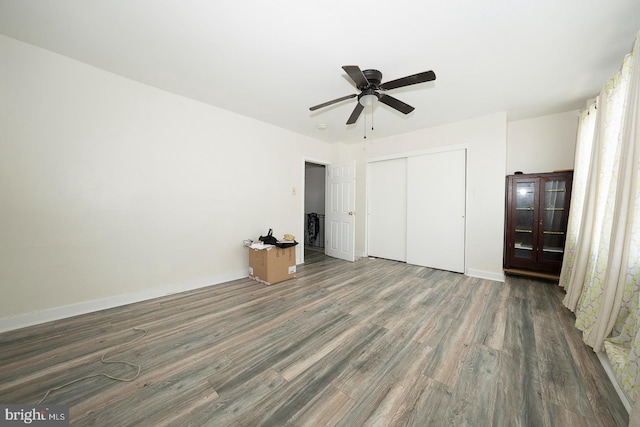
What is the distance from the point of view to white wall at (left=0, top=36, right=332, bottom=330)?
202 centimetres

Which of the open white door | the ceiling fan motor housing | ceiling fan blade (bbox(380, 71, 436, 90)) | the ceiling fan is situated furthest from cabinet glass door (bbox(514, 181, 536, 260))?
the ceiling fan motor housing

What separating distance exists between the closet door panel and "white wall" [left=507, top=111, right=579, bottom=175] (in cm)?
182

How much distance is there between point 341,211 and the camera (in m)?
4.79

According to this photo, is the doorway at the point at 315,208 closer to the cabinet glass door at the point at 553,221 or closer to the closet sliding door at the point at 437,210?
the closet sliding door at the point at 437,210

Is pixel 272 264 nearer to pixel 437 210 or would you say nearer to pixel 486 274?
pixel 437 210

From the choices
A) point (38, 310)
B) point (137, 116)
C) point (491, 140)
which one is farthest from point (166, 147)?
point (491, 140)

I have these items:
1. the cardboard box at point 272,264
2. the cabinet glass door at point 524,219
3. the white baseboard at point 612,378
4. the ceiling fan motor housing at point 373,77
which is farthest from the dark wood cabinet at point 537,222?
the cardboard box at point 272,264

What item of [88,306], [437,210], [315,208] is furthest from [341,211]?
[88,306]

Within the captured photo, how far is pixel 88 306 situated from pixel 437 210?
516 cm

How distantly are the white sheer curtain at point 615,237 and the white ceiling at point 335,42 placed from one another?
472mm

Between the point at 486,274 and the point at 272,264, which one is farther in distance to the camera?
the point at 486,274

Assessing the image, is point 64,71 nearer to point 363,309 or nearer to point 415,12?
point 415,12

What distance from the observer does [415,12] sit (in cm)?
162

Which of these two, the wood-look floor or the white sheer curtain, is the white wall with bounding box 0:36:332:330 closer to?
the wood-look floor
